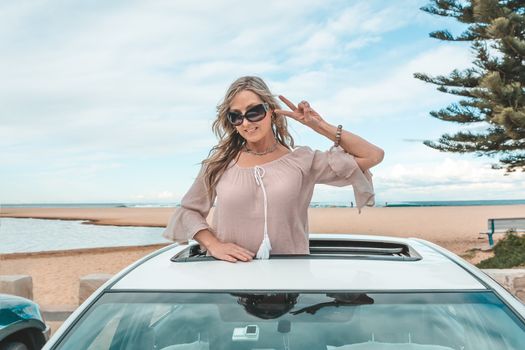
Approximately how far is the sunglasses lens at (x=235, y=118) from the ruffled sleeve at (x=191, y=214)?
281mm

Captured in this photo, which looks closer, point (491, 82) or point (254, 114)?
point (254, 114)

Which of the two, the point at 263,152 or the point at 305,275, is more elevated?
the point at 263,152

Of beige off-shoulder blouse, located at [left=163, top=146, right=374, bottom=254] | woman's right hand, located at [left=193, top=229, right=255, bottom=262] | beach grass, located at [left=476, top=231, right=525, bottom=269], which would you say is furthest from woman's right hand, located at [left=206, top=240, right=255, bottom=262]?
beach grass, located at [left=476, top=231, right=525, bottom=269]

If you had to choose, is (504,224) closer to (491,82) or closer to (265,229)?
(491,82)

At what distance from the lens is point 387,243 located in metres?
3.20

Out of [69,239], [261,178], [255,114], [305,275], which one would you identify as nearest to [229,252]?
[261,178]

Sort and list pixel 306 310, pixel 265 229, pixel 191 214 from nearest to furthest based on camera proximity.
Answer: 1. pixel 306 310
2. pixel 265 229
3. pixel 191 214

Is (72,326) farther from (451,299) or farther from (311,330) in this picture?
(451,299)

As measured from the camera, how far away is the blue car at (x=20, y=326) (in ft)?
11.1

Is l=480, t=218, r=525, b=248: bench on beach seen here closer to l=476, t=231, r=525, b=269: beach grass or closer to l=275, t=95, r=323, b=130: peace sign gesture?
l=476, t=231, r=525, b=269: beach grass

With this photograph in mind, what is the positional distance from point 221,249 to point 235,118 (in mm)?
731

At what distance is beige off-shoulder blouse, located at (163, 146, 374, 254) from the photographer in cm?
277

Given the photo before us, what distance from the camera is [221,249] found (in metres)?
2.57

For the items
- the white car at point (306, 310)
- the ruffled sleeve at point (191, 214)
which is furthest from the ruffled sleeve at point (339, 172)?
the white car at point (306, 310)
